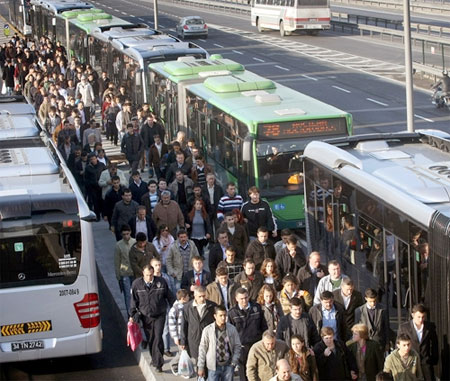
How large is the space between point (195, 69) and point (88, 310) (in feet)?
47.0

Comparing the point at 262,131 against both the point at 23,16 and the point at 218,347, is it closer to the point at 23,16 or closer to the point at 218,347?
the point at 218,347

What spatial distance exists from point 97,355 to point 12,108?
313 inches

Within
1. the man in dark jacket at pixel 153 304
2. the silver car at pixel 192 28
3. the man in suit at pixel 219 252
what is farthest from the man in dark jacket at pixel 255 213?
the silver car at pixel 192 28

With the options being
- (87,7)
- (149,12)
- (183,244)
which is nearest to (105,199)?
(183,244)

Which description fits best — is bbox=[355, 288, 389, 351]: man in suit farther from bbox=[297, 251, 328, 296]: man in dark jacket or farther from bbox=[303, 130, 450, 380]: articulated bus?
bbox=[297, 251, 328, 296]: man in dark jacket

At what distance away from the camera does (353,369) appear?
37.2 feet

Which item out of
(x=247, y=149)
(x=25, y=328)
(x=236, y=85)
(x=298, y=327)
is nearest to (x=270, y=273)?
(x=298, y=327)

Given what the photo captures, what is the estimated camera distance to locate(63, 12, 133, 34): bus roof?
137 feet

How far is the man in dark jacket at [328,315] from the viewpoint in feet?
40.0

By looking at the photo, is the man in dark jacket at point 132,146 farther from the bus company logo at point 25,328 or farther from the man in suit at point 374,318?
the man in suit at point 374,318

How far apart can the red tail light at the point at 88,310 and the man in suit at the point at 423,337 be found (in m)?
4.08

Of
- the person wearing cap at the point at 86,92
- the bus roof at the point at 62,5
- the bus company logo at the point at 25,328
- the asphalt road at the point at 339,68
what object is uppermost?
the bus roof at the point at 62,5

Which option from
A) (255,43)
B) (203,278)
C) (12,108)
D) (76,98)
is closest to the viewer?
(203,278)

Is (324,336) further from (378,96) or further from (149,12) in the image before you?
(149,12)
